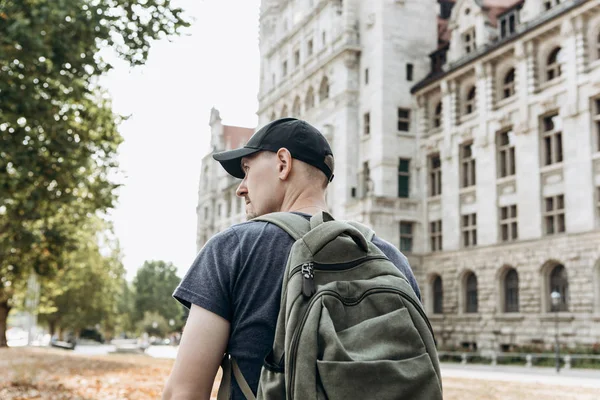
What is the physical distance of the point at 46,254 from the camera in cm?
2320

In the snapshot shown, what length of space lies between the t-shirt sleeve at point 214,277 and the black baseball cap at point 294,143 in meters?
0.37

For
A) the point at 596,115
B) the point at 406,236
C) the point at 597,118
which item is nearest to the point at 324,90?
the point at 406,236

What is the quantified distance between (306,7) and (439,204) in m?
21.3

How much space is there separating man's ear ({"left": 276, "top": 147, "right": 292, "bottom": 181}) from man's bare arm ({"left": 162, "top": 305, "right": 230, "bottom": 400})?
0.56 meters

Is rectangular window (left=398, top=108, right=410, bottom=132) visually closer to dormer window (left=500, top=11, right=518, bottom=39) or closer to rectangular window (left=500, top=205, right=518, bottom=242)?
dormer window (left=500, top=11, right=518, bottom=39)

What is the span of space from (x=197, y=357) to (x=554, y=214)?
33019 mm

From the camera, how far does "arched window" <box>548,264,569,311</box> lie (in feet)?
105

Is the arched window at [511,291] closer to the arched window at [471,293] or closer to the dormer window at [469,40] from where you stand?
the arched window at [471,293]

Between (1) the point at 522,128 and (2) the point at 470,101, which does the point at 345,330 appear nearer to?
(1) the point at 522,128

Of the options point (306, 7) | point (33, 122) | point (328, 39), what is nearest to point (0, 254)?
point (33, 122)

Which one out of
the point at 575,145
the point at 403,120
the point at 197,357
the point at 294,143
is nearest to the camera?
the point at 197,357

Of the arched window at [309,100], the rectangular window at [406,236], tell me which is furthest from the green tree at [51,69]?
the arched window at [309,100]

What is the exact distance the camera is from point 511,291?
117 ft

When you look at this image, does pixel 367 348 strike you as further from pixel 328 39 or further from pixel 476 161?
pixel 328 39
